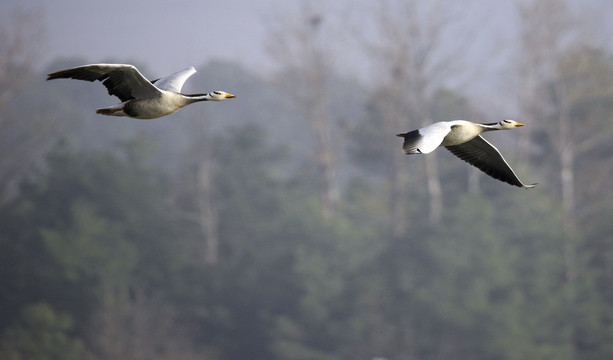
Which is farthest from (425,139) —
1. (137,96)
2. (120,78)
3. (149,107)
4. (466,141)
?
(120,78)

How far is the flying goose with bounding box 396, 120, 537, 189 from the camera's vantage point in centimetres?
713

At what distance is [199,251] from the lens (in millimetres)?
42500

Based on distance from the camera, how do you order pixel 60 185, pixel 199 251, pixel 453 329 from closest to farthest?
pixel 453 329 < pixel 60 185 < pixel 199 251

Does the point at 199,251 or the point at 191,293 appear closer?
the point at 191,293

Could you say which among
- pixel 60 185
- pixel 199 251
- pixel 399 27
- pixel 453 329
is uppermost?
pixel 399 27

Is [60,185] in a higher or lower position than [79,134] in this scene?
lower

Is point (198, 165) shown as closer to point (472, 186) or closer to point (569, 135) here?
point (472, 186)

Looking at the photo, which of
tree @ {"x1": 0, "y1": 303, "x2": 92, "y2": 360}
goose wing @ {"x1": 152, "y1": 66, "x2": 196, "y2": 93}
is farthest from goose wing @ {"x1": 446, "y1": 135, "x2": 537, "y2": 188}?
tree @ {"x1": 0, "y1": 303, "x2": 92, "y2": 360}

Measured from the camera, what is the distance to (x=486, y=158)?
957 centimetres

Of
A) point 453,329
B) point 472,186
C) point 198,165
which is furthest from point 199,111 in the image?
point 453,329

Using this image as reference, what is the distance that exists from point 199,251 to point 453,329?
44.2 ft

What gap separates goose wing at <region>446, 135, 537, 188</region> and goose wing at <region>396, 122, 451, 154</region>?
1.66 m

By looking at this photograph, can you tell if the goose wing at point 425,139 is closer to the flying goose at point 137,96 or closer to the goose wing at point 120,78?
the flying goose at point 137,96

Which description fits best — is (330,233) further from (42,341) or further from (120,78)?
(120,78)
